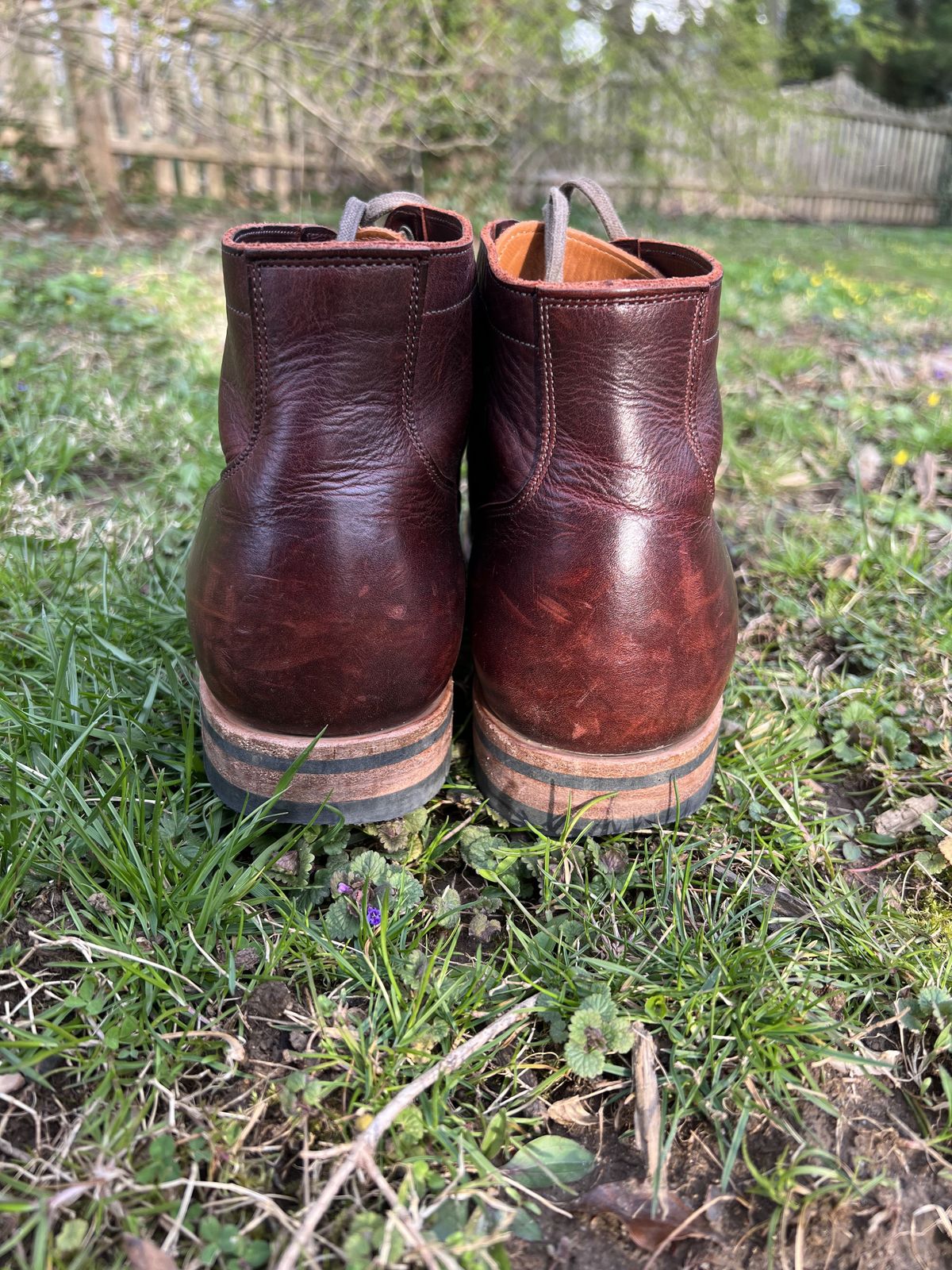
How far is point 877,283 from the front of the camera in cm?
649

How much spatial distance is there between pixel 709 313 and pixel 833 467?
71.7 inches

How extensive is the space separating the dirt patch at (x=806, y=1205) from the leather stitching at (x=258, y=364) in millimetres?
999

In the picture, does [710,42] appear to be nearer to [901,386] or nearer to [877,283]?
[877,283]

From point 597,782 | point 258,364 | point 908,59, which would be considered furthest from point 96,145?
point 908,59

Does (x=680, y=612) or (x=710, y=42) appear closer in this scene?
(x=680, y=612)

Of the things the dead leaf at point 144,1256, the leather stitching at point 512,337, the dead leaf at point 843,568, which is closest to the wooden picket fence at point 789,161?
the dead leaf at point 843,568

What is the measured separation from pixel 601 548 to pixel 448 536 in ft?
0.81

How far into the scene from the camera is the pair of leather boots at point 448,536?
124 cm

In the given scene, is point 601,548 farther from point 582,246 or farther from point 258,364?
point 582,246

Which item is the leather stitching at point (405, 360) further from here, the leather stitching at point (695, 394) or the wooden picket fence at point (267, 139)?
the wooden picket fence at point (267, 139)

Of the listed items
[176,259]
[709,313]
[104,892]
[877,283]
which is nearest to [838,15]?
[877,283]

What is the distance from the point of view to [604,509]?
4.35 ft

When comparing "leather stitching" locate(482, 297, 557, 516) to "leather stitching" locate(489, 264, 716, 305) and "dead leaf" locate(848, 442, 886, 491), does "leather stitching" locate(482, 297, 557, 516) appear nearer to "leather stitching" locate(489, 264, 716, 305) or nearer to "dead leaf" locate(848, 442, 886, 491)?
"leather stitching" locate(489, 264, 716, 305)

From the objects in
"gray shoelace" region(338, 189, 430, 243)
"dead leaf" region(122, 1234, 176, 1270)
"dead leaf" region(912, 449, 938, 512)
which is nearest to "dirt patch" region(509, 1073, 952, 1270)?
"dead leaf" region(122, 1234, 176, 1270)
